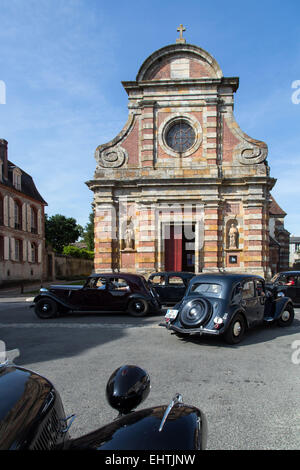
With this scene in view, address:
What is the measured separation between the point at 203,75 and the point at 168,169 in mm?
5855

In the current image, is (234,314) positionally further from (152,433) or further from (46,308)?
(46,308)

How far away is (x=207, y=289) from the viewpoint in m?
7.66

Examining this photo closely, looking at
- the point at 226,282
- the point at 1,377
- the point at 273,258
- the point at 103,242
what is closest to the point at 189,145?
the point at 103,242

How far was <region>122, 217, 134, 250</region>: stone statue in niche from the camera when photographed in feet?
61.9

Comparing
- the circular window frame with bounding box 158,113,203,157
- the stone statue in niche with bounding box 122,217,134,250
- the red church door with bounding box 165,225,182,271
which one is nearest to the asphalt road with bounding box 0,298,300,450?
the stone statue in niche with bounding box 122,217,134,250

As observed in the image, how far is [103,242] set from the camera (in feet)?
61.9

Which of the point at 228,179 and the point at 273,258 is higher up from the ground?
the point at 228,179

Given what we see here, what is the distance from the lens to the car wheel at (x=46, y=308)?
33.8ft

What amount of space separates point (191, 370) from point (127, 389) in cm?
331

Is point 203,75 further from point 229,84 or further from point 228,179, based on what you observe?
point 228,179

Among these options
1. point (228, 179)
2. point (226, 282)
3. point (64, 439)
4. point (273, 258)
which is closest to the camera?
point (64, 439)
